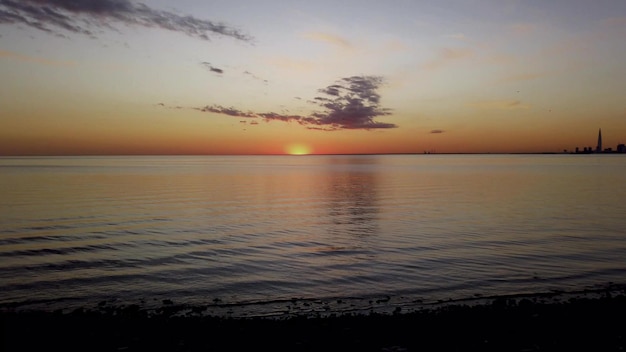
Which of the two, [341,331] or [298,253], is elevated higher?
[341,331]

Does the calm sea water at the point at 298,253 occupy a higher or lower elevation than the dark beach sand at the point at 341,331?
lower

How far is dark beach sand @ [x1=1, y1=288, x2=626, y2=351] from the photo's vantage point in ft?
37.8

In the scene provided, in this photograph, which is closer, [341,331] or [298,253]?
[341,331]

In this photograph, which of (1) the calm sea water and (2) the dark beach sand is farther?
(1) the calm sea water

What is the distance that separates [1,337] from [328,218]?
3221 cm

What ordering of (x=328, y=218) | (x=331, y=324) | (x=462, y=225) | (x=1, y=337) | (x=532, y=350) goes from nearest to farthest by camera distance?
(x=532, y=350), (x=1, y=337), (x=331, y=324), (x=462, y=225), (x=328, y=218)

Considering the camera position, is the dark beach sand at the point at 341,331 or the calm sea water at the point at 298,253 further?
the calm sea water at the point at 298,253

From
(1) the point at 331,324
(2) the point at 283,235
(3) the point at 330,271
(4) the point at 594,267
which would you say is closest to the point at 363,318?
(1) the point at 331,324

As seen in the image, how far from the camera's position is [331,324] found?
13.4m

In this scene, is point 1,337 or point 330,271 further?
point 330,271

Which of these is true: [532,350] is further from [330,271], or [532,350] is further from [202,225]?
[202,225]

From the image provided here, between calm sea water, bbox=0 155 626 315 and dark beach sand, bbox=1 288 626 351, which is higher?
dark beach sand, bbox=1 288 626 351

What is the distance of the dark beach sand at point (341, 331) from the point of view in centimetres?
1151

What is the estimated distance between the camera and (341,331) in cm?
1271
